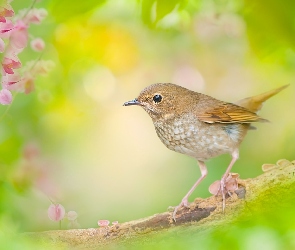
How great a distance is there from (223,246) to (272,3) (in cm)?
37

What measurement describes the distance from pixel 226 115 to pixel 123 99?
1062mm

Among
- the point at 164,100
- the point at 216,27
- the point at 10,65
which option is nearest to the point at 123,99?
the point at 216,27

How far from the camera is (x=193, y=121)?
128 centimetres

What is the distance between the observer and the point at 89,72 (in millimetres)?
1992

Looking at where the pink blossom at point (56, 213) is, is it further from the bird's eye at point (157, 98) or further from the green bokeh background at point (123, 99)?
the bird's eye at point (157, 98)

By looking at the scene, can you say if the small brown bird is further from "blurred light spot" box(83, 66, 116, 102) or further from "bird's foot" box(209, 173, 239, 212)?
"blurred light spot" box(83, 66, 116, 102)

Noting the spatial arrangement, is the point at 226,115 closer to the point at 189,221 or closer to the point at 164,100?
the point at 164,100

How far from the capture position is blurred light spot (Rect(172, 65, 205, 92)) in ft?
6.64

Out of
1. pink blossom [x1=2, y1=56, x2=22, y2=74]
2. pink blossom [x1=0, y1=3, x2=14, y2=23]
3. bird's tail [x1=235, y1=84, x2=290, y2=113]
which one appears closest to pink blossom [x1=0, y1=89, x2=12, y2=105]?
pink blossom [x1=2, y1=56, x2=22, y2=74]

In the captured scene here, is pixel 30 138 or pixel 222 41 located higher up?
pixel 222 41

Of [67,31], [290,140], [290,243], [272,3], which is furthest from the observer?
[290,140]

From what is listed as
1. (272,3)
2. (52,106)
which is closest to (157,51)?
(52,106)

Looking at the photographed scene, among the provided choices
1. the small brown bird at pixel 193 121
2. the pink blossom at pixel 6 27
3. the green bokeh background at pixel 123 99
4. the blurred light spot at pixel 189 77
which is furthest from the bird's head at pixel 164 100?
Result: the blurred light spot at pixel 189 77

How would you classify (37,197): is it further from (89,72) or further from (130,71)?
(130,71)
